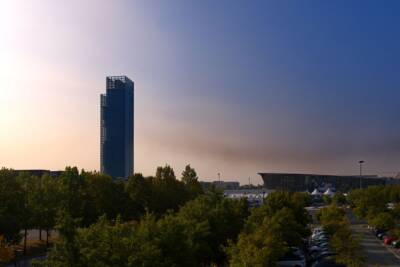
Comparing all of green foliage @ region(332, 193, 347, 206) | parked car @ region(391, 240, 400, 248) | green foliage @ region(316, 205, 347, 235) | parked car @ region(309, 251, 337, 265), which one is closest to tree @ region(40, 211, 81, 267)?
parked car @ region(309, 251, 337, 265)

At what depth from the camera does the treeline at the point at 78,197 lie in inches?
1547

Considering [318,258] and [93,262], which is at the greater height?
[93,262]

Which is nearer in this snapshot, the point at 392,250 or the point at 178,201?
the point at 392,250

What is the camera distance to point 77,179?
4775cm

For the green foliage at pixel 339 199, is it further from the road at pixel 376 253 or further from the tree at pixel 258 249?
the tree at pixel 258 249

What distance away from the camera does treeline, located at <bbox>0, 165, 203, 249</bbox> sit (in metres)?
39.3

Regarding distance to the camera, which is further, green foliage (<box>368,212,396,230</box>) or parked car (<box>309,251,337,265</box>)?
green foliage (<box>368,212,396,230</box>)

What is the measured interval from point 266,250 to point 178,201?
122 ft

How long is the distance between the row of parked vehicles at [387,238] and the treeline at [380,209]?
54cm

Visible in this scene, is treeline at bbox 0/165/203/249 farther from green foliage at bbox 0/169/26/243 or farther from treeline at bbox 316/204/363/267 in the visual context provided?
treeline at bbox 316/204/363/267

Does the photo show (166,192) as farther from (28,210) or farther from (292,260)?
(292,260)

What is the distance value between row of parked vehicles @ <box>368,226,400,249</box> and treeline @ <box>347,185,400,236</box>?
54 centimetres

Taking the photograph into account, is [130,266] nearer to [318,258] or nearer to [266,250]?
[266,250]

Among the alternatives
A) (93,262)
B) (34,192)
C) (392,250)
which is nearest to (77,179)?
(34,192)
